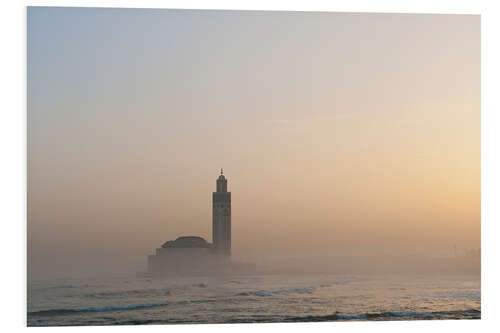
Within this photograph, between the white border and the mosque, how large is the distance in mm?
546

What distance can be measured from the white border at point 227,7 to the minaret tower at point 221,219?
2.27 feet

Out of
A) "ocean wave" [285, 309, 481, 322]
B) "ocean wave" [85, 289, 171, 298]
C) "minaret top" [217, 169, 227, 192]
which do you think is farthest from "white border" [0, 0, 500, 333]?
"minaret top" [217, 169, 227, 192]

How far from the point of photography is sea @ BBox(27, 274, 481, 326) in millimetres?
6371

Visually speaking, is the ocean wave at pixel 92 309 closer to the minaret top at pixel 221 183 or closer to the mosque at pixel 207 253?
the mosque at pixel 207 253

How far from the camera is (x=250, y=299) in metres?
6.69

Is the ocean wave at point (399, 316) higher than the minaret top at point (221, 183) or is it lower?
lower

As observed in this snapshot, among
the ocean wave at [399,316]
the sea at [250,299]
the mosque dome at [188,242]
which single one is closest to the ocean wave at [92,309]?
the sea at [250,299]

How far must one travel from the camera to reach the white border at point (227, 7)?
5.94 meters

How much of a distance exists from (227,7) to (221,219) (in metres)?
1.78

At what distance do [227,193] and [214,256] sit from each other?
1.78ft

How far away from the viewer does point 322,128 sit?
676cm

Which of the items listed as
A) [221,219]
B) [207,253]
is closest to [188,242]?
[207,253]

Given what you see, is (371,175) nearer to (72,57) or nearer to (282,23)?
(282,23)

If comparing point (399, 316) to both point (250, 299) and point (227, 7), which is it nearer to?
point (250, 299)
